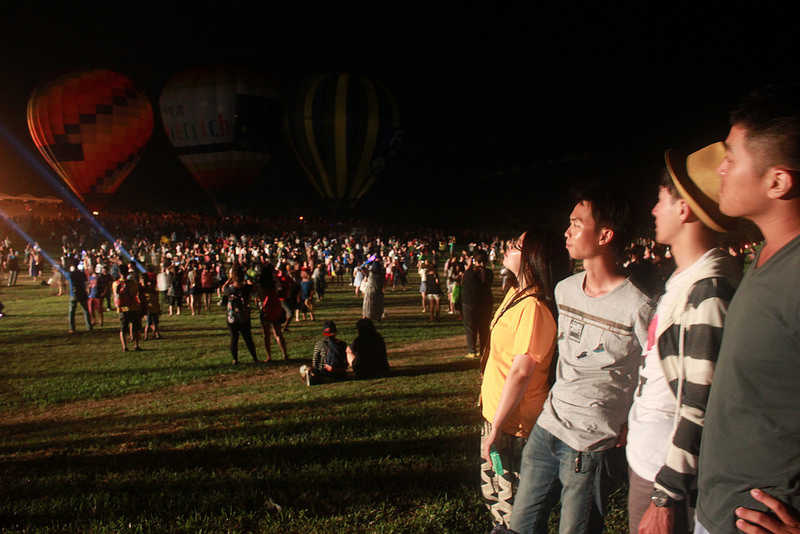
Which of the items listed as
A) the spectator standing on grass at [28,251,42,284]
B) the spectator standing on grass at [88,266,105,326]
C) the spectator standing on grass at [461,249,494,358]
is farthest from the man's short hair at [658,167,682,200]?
the spectator standing on grass at [28,251,42,284]

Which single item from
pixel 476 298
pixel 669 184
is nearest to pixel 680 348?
pixel 669 184

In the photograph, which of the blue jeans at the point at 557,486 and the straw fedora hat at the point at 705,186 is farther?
the blue jeans at the point at 557,486

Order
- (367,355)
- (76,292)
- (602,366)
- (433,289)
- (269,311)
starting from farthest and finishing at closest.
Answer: (433,289) → (76,292) → (269,311) → (367,355) → (602,366)

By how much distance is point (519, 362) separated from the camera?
2.43m

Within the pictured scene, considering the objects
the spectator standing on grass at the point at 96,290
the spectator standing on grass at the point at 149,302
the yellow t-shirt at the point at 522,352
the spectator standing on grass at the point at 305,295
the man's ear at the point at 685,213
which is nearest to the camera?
the man's ear at the point at 685,213

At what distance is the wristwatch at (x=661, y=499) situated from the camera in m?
1.68

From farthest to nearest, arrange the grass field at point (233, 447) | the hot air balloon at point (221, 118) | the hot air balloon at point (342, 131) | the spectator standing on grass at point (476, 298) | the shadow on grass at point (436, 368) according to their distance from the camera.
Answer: the hot air balloon at point (221, 118) < the hot air balloon at point (342, 131) < the spectator standing on grass at point (476, 298) < the shadow on grass at point (436, 368) < the grass field at point (233, 447)

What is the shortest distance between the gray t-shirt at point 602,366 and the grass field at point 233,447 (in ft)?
5.77

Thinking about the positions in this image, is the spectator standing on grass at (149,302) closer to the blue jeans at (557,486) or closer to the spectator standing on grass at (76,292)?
the spectator standing on grass at (76,292)

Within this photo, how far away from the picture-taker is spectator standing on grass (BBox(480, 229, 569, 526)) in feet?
8.02

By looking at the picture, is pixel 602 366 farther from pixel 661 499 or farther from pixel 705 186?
pixel 705 186

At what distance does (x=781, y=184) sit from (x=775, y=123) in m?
0.15

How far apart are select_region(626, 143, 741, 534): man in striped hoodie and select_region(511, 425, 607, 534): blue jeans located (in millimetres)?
244

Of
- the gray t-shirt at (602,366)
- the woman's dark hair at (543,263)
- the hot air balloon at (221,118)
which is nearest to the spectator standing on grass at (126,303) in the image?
the woman's dark hair at (543,263)
